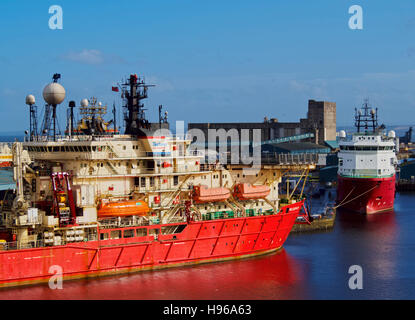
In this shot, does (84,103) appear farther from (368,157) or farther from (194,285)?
(368,157)

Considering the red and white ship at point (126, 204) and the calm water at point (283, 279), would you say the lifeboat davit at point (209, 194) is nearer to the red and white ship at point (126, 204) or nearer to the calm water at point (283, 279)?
the red and white ship at point (126, 204)

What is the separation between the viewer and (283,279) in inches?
1051

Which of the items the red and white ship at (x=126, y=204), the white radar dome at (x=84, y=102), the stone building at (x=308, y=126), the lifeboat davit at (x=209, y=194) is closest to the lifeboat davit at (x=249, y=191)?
the red and white ship at (x=126, y=204)

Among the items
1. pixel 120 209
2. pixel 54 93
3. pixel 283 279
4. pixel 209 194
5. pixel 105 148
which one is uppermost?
pixel 54 93

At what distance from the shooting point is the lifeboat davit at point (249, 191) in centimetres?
2953

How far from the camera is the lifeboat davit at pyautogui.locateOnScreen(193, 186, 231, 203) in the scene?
92.8 ft

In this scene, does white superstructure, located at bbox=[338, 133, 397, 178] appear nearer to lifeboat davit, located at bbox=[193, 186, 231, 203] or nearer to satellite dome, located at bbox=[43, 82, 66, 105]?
Answer: lifeboat davit, located at bbox=[193, 186, 231, 203]

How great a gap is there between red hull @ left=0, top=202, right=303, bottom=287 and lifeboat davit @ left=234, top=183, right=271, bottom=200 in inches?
48.2

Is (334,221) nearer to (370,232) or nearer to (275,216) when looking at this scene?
(370,232)

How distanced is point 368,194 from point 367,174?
5.53 feet

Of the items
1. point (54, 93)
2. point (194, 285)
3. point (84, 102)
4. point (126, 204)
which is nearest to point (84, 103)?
point (84, 102)

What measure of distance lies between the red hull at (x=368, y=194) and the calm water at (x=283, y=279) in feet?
40.7

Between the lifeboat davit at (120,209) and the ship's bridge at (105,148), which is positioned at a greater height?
the ship's bridge at (105,148)

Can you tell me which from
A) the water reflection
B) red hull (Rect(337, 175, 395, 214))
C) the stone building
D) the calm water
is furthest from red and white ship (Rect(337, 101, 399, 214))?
the stone building
